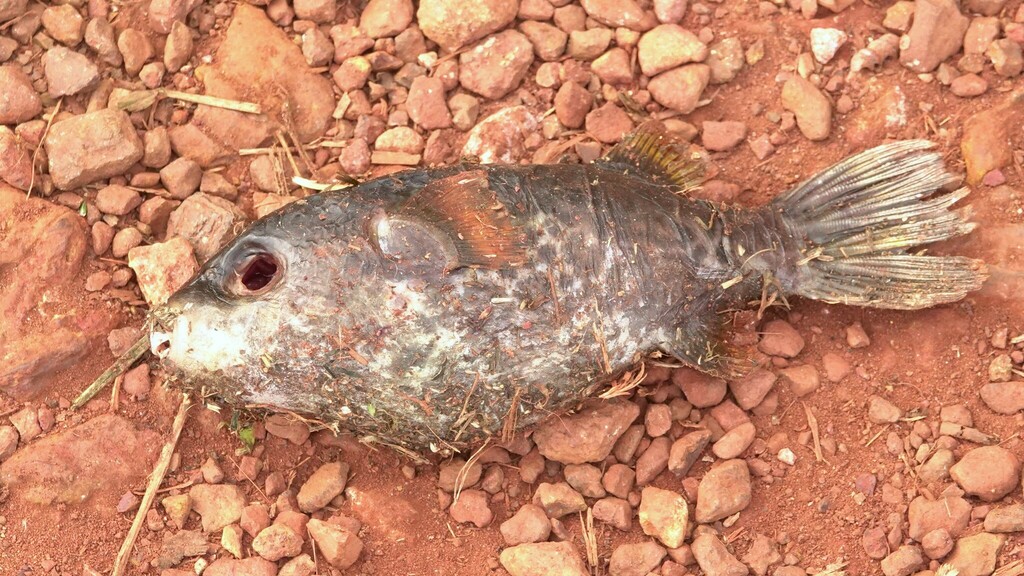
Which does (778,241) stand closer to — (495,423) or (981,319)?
(981,319)

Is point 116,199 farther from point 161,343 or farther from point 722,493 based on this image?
point 722,493

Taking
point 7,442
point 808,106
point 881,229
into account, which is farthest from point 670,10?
point 7,442

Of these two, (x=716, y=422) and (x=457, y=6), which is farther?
(x=457, y=6)

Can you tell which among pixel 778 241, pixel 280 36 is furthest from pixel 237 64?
pixel 778 241

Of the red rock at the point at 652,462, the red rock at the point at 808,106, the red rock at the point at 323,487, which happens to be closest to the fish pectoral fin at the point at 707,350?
the red rock at the point at 652,462

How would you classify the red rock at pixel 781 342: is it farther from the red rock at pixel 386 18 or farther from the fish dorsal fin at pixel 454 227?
the red rock at pixel 386 18

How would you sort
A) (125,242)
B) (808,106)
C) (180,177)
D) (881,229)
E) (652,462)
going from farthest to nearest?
1. (808,106)
2. (180,177)
3. (125,242)
4. (881,229)
5. (652,462)
